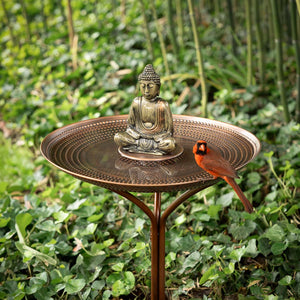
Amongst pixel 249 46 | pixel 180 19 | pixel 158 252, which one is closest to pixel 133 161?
pixel 158 252

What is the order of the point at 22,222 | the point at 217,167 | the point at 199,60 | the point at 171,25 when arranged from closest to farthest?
the point at 217,167
the point at 22,222
the point at 199,60
the point at 171,25

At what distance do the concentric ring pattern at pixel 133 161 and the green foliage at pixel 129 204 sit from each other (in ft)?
1.77

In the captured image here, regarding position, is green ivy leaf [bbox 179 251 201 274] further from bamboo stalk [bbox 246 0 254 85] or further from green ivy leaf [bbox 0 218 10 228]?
bamboo stalk [bbox 246 0 254 85]

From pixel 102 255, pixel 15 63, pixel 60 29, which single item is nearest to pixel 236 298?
pixel 102 255

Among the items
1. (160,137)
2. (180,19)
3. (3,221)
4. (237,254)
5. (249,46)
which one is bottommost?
(237,254)

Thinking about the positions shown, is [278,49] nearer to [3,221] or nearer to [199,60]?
[199,60]

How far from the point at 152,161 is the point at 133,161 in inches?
3.5

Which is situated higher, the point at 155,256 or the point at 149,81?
the point at 149,81

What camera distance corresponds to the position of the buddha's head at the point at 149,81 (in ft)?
6.72

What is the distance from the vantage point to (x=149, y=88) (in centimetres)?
206

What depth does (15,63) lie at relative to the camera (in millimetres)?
5879

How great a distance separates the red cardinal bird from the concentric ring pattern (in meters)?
0.05

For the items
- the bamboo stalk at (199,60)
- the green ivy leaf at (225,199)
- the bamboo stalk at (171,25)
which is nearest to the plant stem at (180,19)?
the bamboo stalk at (171,25)

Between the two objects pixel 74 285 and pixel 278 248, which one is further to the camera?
pixel 278 248
